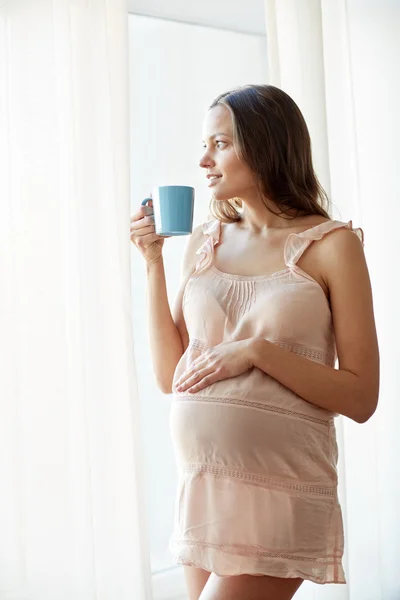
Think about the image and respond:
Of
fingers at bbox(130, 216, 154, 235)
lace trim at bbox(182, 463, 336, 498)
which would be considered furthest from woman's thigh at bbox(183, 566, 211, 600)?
fingers at bbox(130, 216, 154, 235)

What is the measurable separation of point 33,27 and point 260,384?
1099 mm

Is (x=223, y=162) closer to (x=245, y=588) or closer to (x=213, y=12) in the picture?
(x=245, y=588)

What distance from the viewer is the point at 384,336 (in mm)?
2826

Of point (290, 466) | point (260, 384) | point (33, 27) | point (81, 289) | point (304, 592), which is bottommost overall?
point (304, 592)

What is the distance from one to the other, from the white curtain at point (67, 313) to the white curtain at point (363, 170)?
29.0 inches

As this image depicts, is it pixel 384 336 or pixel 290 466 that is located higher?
pixel 384 336

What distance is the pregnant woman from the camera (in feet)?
4.69

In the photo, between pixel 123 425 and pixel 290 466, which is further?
pixel 123 425

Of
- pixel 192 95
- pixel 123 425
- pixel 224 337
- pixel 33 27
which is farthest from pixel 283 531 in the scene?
pixel 192 95

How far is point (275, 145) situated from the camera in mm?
1608

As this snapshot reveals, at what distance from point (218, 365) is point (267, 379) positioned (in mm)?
91

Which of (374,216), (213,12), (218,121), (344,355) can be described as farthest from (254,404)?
(213,12)

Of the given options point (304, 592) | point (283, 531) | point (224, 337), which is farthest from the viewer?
point (304, 592)

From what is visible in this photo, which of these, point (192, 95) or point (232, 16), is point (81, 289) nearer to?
point (192, 95)
